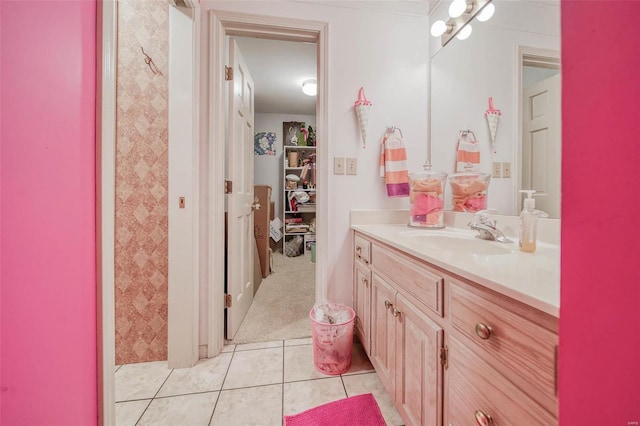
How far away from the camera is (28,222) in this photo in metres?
0.49

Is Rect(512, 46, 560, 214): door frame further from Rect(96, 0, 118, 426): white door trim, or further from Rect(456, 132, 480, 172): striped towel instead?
Rect(96, 0, 118, 426): white door trim

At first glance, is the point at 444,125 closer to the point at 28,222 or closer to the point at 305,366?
the point at 305,366

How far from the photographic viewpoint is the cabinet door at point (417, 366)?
0.73 meters

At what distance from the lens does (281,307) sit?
215cm

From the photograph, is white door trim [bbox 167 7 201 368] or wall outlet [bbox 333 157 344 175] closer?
white door trim [bbox 167 7 201 368]

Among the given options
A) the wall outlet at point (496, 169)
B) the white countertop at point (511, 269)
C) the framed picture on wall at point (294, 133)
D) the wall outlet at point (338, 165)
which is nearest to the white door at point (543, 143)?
the wall outlet at point (496, 169)

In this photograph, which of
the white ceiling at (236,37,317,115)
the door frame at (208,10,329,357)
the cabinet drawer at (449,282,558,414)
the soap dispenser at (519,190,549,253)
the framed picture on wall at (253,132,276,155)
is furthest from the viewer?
the framed picture on wall at (253,132,276,155)

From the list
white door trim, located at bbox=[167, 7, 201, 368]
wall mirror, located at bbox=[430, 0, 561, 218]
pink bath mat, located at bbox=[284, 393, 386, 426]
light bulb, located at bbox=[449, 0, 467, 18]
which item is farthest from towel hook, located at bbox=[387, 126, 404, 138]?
pink bath mat, located at bbox=[284, 393, 386, 426]

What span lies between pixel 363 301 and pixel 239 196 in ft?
3.58

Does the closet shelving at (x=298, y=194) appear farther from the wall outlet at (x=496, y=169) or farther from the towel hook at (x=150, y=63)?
the wall outlet at (x=496, y=169)

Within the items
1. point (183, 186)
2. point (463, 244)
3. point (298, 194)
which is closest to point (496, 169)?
point (463, 244)

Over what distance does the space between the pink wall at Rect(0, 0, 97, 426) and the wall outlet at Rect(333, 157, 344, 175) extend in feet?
3.92

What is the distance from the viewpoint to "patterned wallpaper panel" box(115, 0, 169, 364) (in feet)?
4.48

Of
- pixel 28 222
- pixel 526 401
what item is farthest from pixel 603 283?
pixel 28 222
